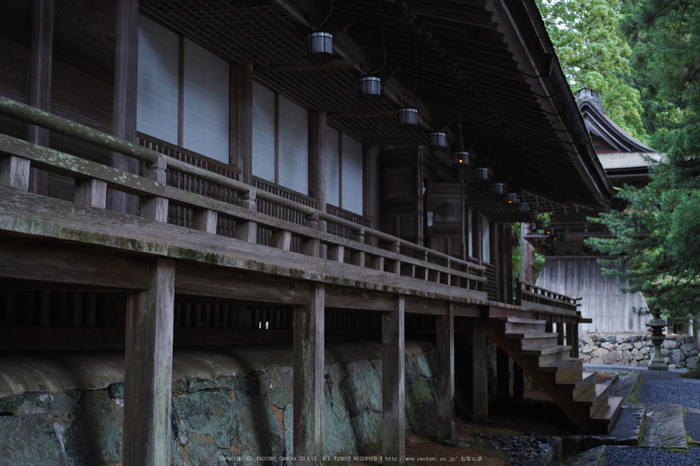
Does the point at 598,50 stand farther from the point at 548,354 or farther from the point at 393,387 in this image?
the point at 393,387

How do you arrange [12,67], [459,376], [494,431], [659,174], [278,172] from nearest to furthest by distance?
[12,67], [278,172], [494,431], [459,376], [659,174]

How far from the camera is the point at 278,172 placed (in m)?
10.7

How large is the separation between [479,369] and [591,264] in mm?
22229

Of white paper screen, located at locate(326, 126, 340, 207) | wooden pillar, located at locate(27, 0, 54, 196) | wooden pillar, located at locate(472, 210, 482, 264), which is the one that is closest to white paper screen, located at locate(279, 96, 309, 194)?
white paper screen, located at locate(326, 126, 340, 207)

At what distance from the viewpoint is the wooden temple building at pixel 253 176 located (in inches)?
199

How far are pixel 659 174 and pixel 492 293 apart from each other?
611 cm

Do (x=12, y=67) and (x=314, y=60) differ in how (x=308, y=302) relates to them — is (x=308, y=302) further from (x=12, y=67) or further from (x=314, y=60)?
(x=12, y=67)

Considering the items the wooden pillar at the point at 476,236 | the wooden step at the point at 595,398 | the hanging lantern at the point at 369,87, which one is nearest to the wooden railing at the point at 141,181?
the hanging lantern at the point at 369,87

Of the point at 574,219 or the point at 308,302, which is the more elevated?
the point at 574,219

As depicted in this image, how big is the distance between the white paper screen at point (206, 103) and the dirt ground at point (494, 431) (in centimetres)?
503

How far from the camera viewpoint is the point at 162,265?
5215mm

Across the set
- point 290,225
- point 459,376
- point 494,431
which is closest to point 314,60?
point 290,225

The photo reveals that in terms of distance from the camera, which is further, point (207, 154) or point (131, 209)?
point (207, 154)

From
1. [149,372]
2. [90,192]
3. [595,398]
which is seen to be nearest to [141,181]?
[90,192]
